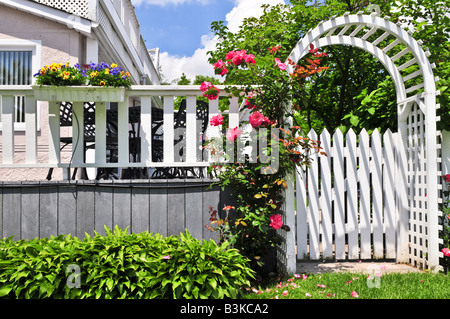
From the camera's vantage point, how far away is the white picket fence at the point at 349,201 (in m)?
3.84

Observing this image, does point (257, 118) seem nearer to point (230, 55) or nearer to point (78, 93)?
point (230, 55)

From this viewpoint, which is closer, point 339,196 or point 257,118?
point 257,118

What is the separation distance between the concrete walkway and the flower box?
2.32m

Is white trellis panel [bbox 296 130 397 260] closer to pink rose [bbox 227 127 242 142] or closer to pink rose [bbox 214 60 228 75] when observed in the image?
pink rose [bbox 227 127 242 142]

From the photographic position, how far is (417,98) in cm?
370

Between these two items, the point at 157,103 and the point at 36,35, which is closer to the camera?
the point at 36,35

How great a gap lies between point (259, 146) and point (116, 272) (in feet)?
4.89

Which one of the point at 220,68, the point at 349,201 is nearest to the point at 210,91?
the point at 220,68

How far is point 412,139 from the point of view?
12.9 feet

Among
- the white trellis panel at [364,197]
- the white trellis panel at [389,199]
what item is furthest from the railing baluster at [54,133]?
the white trellis panel at [389,199]

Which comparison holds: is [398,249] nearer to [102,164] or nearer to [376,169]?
[376,169]

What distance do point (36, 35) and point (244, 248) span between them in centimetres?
520
